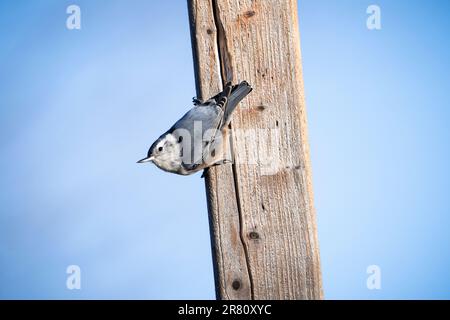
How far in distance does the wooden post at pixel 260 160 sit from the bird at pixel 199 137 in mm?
68

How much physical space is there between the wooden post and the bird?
68mm

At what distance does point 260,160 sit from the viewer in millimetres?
2881

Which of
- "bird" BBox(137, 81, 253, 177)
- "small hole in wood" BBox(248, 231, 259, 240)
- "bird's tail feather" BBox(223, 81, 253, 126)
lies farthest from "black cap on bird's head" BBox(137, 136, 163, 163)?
"small hole in wood" BBox(248, 231, 259, 240)

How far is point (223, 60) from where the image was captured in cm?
299

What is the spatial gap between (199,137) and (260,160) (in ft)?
1.75

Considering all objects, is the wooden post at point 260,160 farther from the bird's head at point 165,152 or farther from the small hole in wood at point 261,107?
the bird's head at point 165,152

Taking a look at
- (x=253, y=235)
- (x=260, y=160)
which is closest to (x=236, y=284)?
(x=253, y=235)

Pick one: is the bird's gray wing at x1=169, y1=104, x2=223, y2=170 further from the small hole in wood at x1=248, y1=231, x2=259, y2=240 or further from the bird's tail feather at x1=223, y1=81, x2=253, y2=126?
the small hole in wood at x1=248, y1=231, x2=259, y2=240

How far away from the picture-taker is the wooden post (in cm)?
273

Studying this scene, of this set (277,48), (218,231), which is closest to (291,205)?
(218,231)

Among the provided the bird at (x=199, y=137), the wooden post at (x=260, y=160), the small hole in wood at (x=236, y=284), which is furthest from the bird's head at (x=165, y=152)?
the small hole in wood at (x=236, y=284)

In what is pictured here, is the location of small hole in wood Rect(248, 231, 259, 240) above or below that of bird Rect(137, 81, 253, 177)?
below

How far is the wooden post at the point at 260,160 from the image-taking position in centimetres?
273

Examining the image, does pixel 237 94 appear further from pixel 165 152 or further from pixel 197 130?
pixel 165 152
